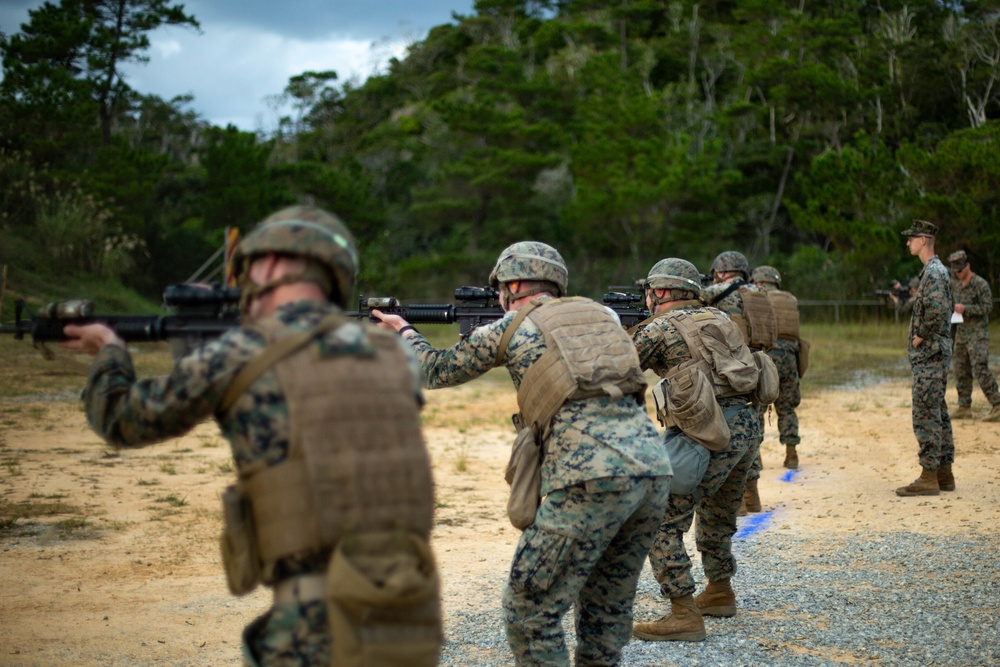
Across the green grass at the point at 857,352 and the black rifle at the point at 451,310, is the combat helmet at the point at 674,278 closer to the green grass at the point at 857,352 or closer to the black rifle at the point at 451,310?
the black rifle at the point at 451,310

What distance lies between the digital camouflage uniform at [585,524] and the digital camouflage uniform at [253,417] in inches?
54.4

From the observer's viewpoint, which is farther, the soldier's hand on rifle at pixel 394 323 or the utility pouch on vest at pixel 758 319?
the utility pouch on vest at pixel 758 319

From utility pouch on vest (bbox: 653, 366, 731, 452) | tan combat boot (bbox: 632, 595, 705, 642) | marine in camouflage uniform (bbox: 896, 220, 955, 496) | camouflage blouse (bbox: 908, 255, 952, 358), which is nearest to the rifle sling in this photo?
utility pouch on vest (bbox: 653, 366, 731, 452)

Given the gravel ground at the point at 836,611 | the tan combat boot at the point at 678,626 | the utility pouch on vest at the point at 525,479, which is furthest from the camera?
the tan combat boot at the point at 678,626

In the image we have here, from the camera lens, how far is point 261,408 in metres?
2.73

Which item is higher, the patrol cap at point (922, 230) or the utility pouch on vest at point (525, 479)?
the patrol cap at point (922, 230)

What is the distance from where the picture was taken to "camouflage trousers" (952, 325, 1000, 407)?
1288 cm

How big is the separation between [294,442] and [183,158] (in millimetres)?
64186

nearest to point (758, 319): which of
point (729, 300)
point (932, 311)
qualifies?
point (729, 300)

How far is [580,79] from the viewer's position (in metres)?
40.4

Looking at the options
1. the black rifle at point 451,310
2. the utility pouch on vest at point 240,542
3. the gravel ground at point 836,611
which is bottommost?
the gravel ground at point 836,611

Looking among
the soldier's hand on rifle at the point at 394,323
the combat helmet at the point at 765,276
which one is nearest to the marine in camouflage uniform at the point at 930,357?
the combat helmet at the point at 765,276

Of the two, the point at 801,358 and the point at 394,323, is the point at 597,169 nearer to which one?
the point at 801,358

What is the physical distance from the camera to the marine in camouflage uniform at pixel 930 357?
28.0 feet
